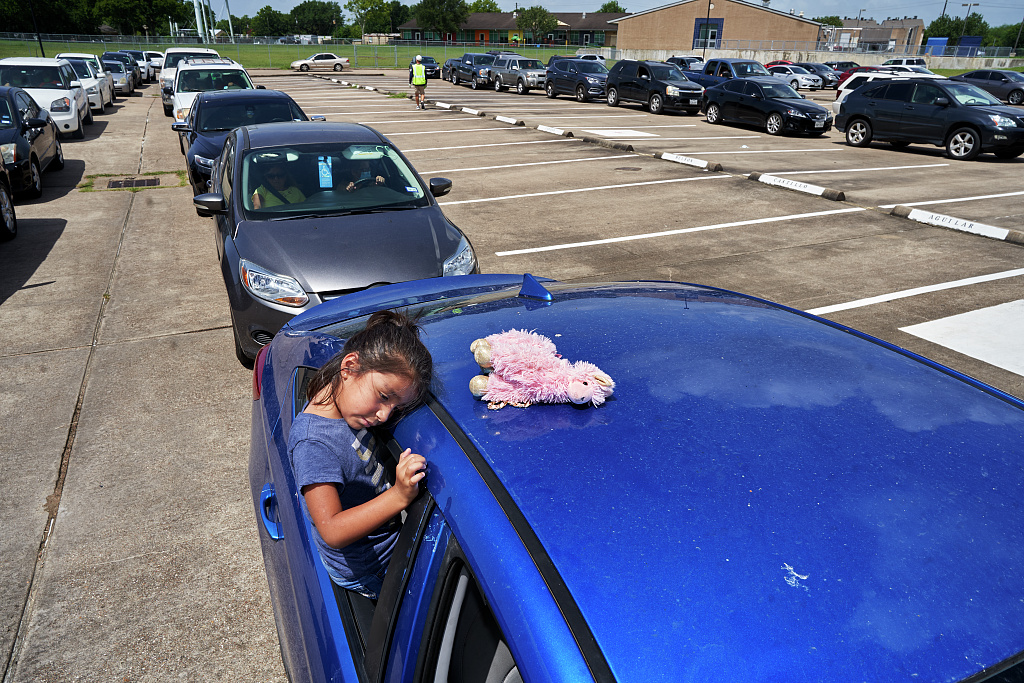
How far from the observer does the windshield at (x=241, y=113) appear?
10156 mm

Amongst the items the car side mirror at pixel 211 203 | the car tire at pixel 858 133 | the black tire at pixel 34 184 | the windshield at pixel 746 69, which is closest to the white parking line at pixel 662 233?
the car side mirror at pixel 211 203

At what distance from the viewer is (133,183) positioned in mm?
12016

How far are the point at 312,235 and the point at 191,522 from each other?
2.44 meters

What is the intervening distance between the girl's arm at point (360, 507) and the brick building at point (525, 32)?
375ft

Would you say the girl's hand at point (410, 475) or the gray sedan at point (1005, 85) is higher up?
the gray sedan at point (1005, 85)

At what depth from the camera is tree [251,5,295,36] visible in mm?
153875

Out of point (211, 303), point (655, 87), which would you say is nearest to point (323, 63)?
point (655, 87)

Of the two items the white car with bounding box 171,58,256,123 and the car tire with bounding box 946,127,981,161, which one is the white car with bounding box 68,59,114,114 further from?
the car tire with bounding box 946,127,981,161

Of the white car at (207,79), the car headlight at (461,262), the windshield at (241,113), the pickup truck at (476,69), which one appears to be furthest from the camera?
the pickup truck at (476,69)

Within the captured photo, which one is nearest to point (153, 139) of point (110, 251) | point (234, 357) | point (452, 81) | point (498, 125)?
point (498, 125)

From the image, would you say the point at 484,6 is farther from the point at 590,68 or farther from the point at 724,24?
the point at 590,68

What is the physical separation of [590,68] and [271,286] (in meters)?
26.3

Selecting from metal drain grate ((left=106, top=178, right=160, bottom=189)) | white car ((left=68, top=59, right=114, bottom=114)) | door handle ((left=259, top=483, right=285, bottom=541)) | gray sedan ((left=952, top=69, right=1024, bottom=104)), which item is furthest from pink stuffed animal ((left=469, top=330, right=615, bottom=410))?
gray sedan ((left=952, top=69, right=1024, bottom=104))

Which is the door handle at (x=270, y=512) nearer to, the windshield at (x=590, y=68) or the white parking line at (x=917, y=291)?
the white parking line at (x=917, y=291)
